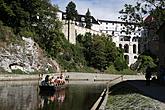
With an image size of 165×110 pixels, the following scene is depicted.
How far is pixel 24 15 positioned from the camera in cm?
7981

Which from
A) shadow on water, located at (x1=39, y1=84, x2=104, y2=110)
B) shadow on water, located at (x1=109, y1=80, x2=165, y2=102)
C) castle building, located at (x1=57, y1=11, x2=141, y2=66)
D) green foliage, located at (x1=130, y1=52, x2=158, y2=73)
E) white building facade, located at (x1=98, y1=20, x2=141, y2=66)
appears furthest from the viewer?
white building facade, located at (x1=98, y1=20, x2=141, y2=66)

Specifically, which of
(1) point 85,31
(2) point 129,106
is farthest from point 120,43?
(2) point 129,106

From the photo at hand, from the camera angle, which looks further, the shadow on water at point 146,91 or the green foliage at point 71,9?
the green foliage at point 71,9

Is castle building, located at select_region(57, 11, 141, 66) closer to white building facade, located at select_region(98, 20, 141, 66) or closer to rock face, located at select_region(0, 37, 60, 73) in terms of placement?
white building facade, located at select_region(98, 20, 141, 66)

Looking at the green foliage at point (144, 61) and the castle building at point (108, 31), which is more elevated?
the castle building at point (108, 31)

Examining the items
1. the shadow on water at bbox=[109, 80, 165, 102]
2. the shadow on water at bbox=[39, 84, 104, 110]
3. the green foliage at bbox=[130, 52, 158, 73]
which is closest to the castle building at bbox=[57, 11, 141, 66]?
the green foliage at bbox=[130, 52, 158, 73]

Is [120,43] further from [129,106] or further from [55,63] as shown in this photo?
[129,106]

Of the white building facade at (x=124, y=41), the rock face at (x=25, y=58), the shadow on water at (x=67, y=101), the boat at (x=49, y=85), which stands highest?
the white building facade at (x=124, y=41)

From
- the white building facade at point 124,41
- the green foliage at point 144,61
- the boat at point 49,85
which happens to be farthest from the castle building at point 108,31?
the boat at point 49,85

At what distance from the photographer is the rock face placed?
71.8 meters

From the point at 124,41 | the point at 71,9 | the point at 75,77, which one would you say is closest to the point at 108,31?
the point at 124,41

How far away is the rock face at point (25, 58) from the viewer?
71.8m

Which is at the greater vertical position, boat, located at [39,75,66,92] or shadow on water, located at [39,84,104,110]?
boat, located at [39,75,66,92]

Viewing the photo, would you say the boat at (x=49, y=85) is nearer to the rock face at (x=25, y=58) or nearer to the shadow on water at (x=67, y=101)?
the shadow on water at (x=67, y=101)
